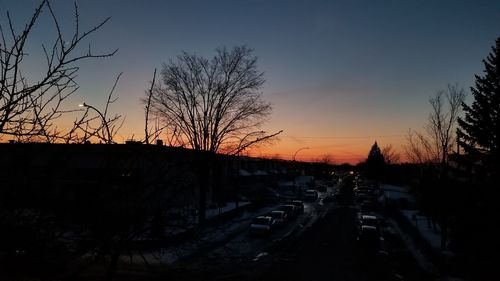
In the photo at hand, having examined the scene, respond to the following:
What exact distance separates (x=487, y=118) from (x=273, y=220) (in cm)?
1634

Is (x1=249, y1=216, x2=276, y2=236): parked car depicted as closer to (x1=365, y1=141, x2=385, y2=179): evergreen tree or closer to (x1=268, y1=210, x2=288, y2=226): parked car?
(x1=268, y1=210, x2=288, y2=226): parked car

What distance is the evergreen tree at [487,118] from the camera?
24.5 meters

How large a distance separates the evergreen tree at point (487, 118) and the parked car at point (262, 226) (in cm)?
1433

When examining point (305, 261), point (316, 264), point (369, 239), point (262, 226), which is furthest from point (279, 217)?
point (316, 264)

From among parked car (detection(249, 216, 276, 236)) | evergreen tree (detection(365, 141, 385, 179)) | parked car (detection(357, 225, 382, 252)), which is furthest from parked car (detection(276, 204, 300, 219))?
evergreen tree (detection(365, 141, 385, 179))

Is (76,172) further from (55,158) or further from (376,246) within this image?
(376,246)

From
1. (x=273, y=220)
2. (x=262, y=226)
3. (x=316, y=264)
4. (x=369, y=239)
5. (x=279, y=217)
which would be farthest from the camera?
(x=279, y=217)

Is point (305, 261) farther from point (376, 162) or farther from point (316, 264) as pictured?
point (376, 162)

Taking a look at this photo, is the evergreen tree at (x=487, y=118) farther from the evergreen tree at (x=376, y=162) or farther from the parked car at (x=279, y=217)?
the evergreen tree at (x=376, y=162)

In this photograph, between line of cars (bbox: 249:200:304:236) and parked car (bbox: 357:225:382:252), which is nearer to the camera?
parked car (bbox: 357:225:382:252)

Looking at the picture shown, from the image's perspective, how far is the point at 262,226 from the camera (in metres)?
28.4

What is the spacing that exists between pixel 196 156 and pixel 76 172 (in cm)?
134

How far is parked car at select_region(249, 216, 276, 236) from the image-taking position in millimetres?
27781

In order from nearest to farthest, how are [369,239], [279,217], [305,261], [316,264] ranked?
[316,264] → [305,261] → [369,239] → [279,217]
